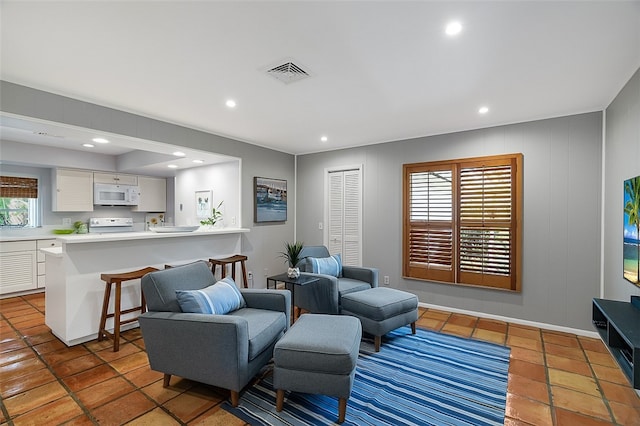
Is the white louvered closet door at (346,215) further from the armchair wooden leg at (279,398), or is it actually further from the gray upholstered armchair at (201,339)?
the armchair wooden leg at (279,398)

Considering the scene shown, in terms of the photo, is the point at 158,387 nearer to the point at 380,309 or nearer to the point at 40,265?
the point at 380,309

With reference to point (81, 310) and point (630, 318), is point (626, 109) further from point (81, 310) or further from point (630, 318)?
point (81, 310)

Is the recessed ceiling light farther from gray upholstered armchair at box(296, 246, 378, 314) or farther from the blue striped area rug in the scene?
the blue striped area rug

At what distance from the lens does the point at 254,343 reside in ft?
6.79

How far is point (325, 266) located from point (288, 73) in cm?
228

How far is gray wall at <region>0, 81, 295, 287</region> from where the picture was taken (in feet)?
8.75

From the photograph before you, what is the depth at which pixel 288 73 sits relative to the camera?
2.42 meters

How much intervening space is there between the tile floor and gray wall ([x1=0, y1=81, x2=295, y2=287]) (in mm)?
2150

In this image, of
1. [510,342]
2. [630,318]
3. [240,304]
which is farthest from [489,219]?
[240,304]

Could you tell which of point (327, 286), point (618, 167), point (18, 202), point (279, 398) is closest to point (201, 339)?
point (279, 398)

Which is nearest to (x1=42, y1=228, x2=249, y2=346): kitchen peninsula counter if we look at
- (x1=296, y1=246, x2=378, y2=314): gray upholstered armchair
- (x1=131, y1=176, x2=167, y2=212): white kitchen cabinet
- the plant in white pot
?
the plant in white pot

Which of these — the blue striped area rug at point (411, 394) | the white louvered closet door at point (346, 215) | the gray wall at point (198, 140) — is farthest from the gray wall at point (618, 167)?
the gray wall at point (198, 140)

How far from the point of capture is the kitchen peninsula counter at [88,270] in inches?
114

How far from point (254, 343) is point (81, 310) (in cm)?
214
